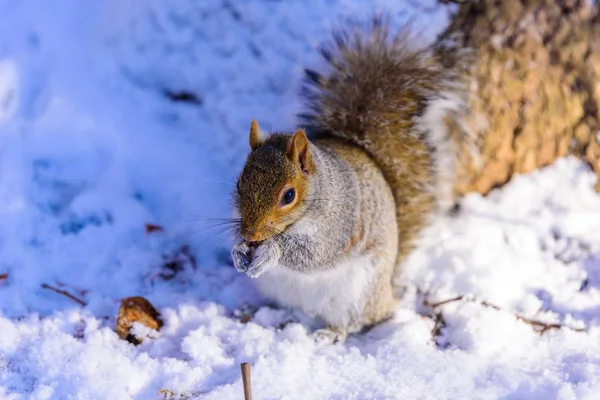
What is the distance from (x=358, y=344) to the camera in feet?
6.86

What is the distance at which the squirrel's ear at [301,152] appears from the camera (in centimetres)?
173

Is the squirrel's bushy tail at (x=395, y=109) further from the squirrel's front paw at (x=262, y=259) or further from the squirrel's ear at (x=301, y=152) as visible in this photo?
the squirrel's front paw at (x=262, y=259)

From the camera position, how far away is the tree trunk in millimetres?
2477

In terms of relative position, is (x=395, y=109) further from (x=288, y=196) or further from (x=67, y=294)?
(x=67, y=294)

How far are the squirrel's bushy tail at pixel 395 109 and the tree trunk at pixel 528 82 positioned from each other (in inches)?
10.2

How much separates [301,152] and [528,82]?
1.26 meters

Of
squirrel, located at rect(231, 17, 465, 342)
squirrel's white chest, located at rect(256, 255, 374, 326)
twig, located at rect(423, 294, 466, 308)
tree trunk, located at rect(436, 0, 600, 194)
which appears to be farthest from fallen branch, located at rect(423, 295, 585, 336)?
tree trunk, located at rect(436, 0, 600, 194)

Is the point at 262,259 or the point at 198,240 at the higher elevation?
the point at 198,240

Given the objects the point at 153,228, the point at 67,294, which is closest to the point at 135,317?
the point at 67,294

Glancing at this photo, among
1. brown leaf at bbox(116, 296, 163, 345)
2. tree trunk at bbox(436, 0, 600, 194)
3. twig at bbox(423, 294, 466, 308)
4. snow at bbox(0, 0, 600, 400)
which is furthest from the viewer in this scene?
tree trunk at bbox(436, 0, 600, 194)

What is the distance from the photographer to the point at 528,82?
2.52 m

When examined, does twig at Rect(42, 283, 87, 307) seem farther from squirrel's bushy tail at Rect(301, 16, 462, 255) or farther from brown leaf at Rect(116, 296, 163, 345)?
squirrel's bushy tail at Rect(301, 16, 462, 255)

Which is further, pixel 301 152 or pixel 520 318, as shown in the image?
pixel 520 318

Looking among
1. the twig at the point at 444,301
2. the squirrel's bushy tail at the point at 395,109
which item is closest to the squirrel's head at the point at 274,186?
the squirrel's bushy tail at the point at 395,109
